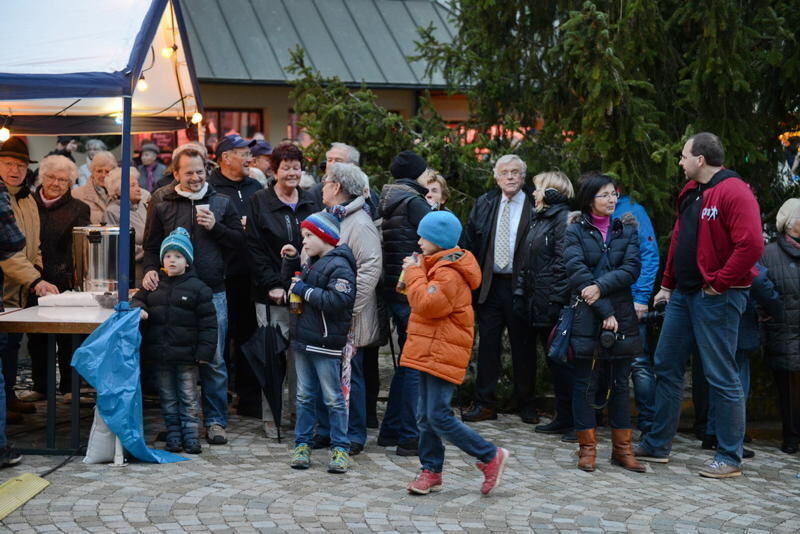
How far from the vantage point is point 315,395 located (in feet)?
25.3

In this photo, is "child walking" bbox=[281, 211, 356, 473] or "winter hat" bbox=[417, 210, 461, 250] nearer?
"winter hat" bbox=[417, 210, 461, 250]

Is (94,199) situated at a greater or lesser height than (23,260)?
greater

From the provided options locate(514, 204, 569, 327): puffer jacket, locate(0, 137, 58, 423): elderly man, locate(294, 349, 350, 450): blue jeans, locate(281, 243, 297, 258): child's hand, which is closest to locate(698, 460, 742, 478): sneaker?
locate(514, 204, 569, 327): puffer jacket

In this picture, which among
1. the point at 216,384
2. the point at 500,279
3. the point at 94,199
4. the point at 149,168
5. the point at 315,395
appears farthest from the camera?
the point at 149,168

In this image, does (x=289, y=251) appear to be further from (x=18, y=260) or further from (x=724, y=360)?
(x=724, y=360)

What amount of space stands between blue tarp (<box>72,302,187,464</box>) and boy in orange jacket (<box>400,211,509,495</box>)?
182cm

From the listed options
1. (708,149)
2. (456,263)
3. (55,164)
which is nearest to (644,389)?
(708,149)

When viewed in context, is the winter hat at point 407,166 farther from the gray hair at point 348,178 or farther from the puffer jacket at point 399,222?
the gray hair at point 348,178

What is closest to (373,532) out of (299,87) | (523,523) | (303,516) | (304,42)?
(303,516)

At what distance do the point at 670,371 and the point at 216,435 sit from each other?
316 cm

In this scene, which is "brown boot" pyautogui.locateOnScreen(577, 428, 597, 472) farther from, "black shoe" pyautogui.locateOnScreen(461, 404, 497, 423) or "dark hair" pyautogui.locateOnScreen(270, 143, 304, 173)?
"dark hair" pyautogui.locateOnScreen(270, 143, 304, 173)

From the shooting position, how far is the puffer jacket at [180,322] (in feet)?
25.5

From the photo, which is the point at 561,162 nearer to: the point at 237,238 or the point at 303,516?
the point at 237,238

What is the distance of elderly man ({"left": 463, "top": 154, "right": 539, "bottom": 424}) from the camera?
29.9 feet
